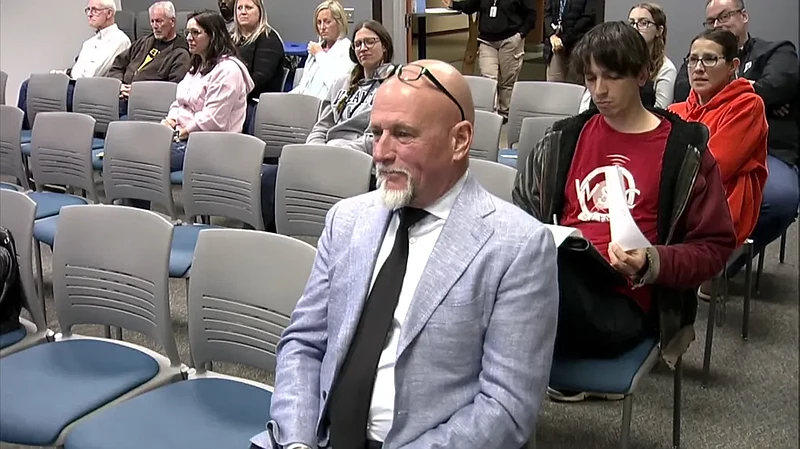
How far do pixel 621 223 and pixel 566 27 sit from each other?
4556mm

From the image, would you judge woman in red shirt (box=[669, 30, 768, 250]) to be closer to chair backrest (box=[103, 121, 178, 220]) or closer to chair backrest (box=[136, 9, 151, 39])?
chair backrest (box=[103, 121, 178, 220])

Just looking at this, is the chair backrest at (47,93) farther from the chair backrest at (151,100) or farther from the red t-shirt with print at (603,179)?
the red t-shirt with print at (603,179)

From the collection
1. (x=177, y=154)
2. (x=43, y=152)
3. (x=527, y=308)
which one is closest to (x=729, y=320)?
(x=527, y=308)

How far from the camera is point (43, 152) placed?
3688mm

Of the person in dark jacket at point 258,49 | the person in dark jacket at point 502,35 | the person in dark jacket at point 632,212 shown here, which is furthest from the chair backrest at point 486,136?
the person in dark jacket at point 502,35

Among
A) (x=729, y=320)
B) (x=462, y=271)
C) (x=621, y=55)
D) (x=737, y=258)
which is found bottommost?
(x=729, y=320)

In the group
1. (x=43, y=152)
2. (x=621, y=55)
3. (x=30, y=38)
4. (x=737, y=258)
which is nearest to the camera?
(x=621, y=55)

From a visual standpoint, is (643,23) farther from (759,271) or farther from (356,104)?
(356,104)

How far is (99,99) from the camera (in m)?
4.86

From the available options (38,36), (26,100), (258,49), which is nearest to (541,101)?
(258,49)

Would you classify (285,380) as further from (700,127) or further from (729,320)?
(729,320)

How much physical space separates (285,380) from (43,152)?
2684 millimetres

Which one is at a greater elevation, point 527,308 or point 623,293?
point 527,308

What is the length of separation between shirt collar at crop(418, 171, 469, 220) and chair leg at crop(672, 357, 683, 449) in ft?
3.74
